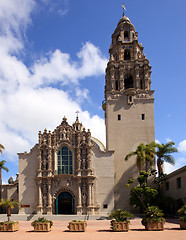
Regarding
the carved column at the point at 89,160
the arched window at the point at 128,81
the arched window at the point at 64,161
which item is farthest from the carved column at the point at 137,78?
the arched window at the point at 64,161

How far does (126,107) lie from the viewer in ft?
137

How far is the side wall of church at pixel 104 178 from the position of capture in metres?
37.2

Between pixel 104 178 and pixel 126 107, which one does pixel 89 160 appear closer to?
pixel 104 178

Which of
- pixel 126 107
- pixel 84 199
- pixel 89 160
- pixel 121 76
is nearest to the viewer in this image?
pixel 84 199

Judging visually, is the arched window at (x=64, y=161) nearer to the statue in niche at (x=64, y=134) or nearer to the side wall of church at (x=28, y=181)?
the statue in niche at (x=64, y=134)

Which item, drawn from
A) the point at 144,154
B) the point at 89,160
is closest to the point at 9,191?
the point at 89,160

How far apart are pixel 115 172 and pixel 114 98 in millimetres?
10907

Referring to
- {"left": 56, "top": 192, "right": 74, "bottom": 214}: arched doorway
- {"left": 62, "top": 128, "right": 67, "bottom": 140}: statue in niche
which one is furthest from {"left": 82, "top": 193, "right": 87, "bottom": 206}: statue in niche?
{"left": 62, "top": 128, "right": 67, "bottom": 140}: statue in niche

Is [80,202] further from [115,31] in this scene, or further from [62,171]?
[115,31]

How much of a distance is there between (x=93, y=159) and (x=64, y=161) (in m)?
4.03

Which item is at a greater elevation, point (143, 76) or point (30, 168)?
point (143, 76)

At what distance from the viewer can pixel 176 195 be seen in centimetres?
3319

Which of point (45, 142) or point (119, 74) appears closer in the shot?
point (45, 142)

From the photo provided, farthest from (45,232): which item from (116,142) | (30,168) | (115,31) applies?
(115,31)
